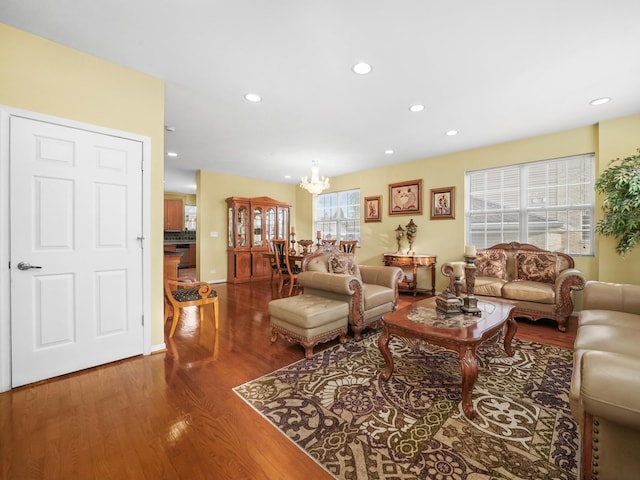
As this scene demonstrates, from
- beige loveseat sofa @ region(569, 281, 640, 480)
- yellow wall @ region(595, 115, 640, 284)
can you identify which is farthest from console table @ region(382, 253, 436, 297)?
beige loveseat sofa @ region(569, 281, 640, 480)

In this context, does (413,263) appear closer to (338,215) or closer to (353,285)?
(353,285)

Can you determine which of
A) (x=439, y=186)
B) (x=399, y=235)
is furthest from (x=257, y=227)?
(x=439, y=186)

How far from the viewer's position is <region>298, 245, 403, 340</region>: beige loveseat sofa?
2.95 m

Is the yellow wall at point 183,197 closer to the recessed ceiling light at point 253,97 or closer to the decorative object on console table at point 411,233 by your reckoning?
→ the recessed ceiling light at point 253,97

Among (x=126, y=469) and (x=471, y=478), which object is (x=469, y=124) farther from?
(x=126, y=469)

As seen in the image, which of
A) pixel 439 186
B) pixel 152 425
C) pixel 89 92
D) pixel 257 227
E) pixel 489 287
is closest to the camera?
pixel 152 425

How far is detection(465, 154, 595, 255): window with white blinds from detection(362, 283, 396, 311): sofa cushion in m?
2.45

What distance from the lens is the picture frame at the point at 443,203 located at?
5000 mm

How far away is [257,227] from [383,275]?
13.8ft

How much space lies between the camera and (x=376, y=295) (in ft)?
10.5

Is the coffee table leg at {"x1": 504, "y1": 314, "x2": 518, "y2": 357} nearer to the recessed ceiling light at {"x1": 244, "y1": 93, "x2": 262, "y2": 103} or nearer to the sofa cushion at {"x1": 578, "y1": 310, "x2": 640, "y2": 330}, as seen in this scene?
the sofa cushion at {"x1": 578, "y1": 310, "x2": 640, "y2": 330}

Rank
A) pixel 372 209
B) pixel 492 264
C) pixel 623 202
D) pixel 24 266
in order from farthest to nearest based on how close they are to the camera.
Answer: pixel 372 209
pixel 492 264
pixel 623 202
pixel 24 266

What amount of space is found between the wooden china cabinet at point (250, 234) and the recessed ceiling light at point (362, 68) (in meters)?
4.66

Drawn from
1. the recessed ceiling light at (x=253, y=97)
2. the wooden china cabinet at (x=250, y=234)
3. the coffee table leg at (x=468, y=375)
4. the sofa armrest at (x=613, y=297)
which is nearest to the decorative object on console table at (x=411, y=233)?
the sofa armrest at (x=613, y=297)
